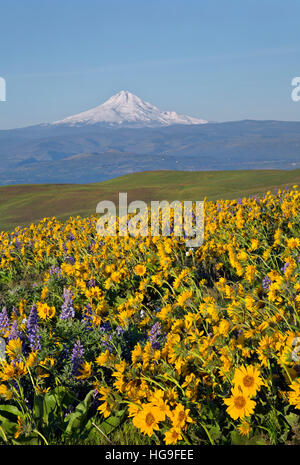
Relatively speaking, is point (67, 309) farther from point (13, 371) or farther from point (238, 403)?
point (238, 403)

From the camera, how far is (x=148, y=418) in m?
2.38

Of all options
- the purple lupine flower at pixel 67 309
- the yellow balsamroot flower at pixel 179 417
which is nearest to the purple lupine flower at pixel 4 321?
the purple lupine flower at pixel 67 309

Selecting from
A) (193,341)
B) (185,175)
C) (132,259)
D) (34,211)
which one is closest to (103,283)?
(132,259)

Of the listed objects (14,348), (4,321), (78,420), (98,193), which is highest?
(98,193)

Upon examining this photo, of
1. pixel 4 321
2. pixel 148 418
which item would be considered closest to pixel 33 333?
pixel 4 321

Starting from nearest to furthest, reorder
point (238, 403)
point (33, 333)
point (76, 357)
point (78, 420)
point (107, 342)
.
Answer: point (238, 403), point (78, 420), point (76, 357), point (107, 342), point (33, 333)

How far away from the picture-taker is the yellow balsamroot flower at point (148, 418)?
7.69 feet

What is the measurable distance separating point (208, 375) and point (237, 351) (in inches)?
12.9

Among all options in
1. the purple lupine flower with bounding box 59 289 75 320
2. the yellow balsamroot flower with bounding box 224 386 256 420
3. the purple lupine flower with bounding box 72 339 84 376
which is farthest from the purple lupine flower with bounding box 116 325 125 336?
the yellow balsamroot flower with bounding box 224 386 256 420

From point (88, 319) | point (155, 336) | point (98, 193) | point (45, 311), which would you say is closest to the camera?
point (155, 336)

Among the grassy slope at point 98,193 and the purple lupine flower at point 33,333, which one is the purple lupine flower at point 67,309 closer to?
the purple lupine flower at point 33,333

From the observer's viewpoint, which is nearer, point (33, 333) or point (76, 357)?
point (76, 357)

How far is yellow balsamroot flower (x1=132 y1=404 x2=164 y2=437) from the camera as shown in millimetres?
2344

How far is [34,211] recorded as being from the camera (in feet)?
133
